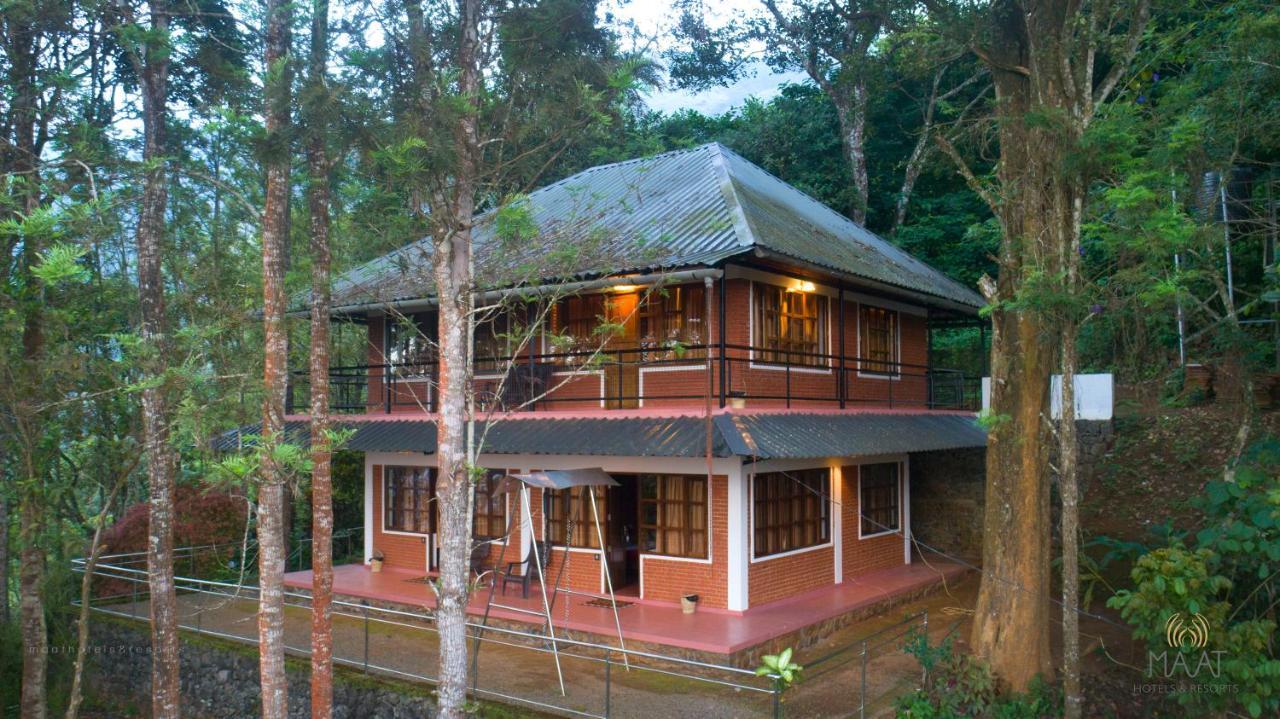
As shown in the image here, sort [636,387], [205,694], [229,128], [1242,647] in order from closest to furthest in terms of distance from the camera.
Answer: [229,128], [1242,647], [205,694], [636,387]

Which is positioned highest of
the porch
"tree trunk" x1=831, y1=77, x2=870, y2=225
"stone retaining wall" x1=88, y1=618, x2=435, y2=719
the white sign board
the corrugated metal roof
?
"tree trunk" x1=831, y1=77, x2=870, y2=225

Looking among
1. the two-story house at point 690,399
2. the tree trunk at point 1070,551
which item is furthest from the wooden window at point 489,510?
the tree trunk at point 1070,551

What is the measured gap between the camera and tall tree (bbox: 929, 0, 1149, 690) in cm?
1009

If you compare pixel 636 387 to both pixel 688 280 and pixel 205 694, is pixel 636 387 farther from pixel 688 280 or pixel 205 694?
pixel 205 694

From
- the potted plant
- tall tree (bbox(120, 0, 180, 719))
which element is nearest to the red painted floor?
the potted plant

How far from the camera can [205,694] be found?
41.8ft

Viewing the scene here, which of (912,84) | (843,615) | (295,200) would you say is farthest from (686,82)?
(843,615)

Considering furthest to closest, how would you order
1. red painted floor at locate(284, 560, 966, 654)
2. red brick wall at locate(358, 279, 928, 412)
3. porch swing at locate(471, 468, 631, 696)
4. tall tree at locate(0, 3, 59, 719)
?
red brick wall at locate(358, 279, 928, 412) < red painted floor at locate(284, 560, 966, 654) < tall tree at locate(0, 3, 59, 719) < porch swing at locate(471, 468, 631, 696)

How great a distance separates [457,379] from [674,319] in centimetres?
629

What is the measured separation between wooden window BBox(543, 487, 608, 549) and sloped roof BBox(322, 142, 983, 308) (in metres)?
3.95

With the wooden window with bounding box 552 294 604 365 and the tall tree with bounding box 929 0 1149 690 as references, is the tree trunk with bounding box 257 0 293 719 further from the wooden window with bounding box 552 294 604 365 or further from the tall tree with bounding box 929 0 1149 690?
the tall tree with bounding box 929 0 1149 690

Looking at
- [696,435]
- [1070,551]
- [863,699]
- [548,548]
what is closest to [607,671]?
[863,699]

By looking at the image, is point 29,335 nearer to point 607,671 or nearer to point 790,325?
point 607,671

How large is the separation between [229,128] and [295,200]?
743 centimetres
